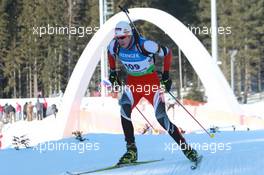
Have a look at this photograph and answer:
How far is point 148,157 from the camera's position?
22.7ft

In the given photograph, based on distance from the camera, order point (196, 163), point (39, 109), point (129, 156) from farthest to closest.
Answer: point (39, 109)
point (129, 156)
point (196, 163)

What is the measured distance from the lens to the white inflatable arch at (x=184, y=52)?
14.6m

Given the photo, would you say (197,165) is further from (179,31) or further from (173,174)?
(179,31)

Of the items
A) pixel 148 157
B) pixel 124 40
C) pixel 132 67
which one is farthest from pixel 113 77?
pixel 148 157

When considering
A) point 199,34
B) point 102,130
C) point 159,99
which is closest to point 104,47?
point 102,130

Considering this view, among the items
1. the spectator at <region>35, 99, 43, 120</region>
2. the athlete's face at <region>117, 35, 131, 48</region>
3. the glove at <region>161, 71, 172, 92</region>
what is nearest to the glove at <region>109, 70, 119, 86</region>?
the athlete's face at <region>117, 35, 131, 48</region>

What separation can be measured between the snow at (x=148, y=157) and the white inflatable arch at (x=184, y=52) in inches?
202

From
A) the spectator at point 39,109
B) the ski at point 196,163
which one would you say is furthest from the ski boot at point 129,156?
the spectator at point 39,109

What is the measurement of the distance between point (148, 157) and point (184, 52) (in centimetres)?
823

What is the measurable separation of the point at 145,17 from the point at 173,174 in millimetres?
9864

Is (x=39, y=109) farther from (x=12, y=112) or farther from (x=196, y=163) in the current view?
(x=196, y=163)

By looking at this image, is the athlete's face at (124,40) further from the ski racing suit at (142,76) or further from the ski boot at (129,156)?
the ski boot at (129,156)

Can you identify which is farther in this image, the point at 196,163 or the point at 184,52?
the point at 184,52

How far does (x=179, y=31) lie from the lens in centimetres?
1476
